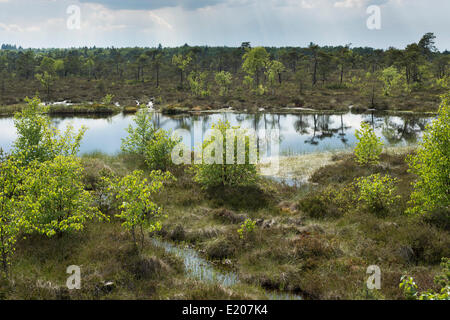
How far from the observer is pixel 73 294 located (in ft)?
31.7

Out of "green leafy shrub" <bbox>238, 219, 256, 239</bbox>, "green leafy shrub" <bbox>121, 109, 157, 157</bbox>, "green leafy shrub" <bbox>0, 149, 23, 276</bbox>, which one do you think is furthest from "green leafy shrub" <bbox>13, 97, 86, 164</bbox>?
"green leafy shrub" <bbox>238, 219, 256, 239</bbox>

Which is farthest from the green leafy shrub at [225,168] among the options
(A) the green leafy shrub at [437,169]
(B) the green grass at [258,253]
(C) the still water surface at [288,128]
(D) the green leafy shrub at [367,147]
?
(C) the still water surface at [288,128]

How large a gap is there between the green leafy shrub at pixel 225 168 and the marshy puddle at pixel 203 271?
642cm

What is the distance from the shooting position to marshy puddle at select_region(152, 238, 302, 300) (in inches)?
410

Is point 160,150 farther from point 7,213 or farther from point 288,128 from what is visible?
point 288,128

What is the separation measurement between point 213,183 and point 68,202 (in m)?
8.78

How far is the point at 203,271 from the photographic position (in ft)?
38.4

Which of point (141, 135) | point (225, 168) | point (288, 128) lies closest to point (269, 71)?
point (288, 128)

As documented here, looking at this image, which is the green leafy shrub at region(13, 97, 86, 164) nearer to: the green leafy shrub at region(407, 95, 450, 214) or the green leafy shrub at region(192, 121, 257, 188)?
the green leafy shrub at region(192, 121, 257, 188)

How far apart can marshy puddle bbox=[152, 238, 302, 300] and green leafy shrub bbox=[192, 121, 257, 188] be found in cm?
642

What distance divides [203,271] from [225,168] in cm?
869
